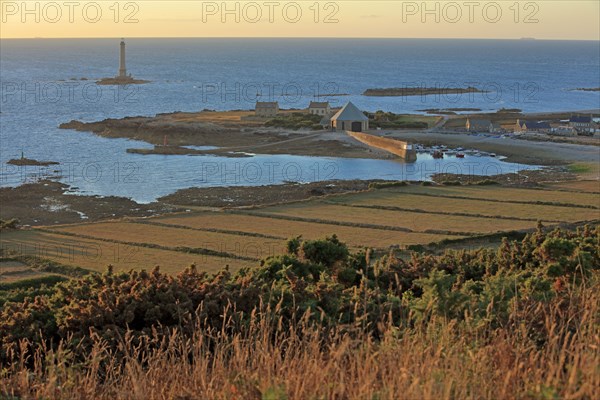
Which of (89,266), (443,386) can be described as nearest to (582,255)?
(443,386)

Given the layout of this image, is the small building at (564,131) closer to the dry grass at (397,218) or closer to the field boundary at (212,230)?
the dry grass at (397,218)

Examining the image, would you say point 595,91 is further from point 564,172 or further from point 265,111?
point 564,172

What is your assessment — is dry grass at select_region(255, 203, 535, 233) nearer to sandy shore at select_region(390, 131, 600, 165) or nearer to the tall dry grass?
sandy shore at select_region(390, 131, 600, 165)

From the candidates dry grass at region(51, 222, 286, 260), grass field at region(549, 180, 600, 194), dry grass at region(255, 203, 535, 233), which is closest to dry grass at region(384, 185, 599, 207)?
grass field at region(549, 180, 600, 194)

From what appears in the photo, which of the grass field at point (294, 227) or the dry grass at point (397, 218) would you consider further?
the dry grass at point (397, 218)

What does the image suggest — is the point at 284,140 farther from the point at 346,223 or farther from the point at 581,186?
the point at 346,223

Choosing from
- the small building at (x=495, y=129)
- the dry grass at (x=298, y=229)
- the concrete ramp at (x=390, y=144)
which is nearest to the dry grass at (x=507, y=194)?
the dry grass at (x=298, y=229)

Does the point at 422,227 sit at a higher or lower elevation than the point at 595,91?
lower
